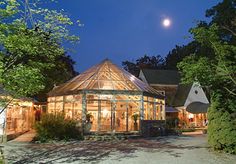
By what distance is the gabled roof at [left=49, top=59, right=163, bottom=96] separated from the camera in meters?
21.9

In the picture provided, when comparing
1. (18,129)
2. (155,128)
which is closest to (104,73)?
(155,128)

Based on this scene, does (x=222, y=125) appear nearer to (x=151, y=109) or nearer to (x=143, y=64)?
(x=151, y=109)

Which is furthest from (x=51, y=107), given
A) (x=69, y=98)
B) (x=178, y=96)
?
(x=178, y=96)

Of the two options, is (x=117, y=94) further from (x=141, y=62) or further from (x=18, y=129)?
(x=141, y=62)

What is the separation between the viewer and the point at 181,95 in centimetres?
3978

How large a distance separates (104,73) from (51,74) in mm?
12721

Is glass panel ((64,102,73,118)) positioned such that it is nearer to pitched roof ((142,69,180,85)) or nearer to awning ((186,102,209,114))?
awning ((186,102,209,114))

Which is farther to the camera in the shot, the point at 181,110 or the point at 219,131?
the point at 181,110

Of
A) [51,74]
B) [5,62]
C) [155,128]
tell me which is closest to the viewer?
[5,62]

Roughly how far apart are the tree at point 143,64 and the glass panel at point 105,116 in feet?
116

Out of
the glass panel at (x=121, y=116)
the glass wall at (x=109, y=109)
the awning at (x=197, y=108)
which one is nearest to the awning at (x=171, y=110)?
the awning at (x=197, y=108)

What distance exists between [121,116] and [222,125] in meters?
10.9

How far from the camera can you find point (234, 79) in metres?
13.0

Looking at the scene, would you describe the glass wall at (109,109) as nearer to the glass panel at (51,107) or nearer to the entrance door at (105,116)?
the entrance door at (105,116)
